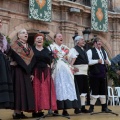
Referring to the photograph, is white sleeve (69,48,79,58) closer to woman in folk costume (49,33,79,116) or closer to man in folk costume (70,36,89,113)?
man in folk costume (70,36,89,113)

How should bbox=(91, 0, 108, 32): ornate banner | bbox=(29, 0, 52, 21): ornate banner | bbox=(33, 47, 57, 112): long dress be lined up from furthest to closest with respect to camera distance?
bbox=(91, 0, 108, 32): ornate banner → bbox=(29, 0, 52, 21): ornate banner → bbox=(33, 47, 57, 112): long dress

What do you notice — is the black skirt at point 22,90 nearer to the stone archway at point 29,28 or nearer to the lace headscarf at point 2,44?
the lace headscarf at point 2,44

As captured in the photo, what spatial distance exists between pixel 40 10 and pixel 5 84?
9.43 m

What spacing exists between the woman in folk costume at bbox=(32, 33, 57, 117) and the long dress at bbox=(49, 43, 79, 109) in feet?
0.54

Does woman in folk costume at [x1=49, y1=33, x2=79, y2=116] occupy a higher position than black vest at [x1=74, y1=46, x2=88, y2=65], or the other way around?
black vest at [x1=74, y1=46, x2=88, y2=65]

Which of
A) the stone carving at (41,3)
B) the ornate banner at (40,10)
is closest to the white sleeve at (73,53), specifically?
the ornate banner at (40,10)

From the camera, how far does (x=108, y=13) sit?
17.5 meters

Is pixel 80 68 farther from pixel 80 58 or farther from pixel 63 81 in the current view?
pixel 63 81

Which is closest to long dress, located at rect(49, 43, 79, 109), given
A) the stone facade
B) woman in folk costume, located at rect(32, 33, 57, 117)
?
woman in folk costume, located at rect(32, 33, 57, 117)

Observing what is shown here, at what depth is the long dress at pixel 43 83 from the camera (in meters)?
5.78

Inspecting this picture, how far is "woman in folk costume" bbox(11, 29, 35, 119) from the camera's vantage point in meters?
5.54

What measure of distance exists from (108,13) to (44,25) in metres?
4.48

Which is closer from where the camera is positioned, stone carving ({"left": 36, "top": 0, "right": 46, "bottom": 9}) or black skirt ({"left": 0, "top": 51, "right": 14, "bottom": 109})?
black skirt ({"left": 0, "top": 51, "right": 14, "bottom": 109})

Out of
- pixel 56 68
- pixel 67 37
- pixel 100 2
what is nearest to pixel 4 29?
pixel 67 37
